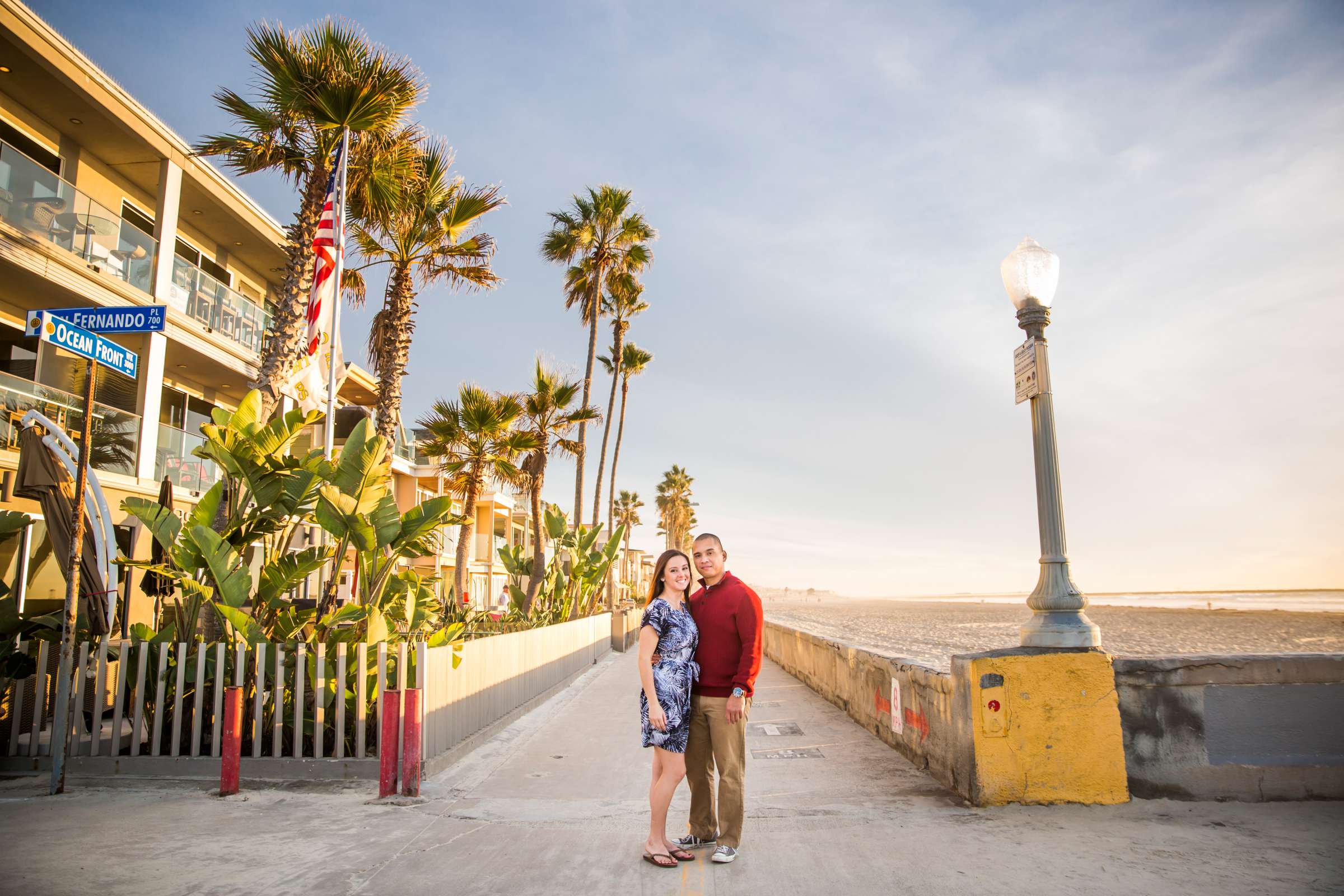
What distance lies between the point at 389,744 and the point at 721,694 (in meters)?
2.84

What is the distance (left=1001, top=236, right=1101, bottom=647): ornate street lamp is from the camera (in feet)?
16.7

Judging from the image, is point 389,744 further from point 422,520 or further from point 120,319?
point 120,319

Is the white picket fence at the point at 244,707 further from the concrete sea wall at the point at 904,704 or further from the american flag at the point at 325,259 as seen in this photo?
the american flag at the point at 325,259

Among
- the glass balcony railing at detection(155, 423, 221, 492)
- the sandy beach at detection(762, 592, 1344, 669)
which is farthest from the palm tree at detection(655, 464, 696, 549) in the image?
the glass balcony railing at detection(155, 423, 221, 492)

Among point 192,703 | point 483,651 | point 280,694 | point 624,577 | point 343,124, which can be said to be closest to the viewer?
point 280,694

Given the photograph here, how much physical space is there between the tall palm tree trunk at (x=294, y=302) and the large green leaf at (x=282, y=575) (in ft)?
8.64

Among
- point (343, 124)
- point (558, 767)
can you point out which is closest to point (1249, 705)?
point (558, 767)

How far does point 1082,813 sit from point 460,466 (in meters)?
16.8

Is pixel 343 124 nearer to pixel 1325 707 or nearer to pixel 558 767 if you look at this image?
pixel 558 767

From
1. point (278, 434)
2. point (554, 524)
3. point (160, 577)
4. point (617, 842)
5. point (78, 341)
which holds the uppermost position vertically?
point (78, 341)

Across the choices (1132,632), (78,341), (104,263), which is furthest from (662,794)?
(1132,632)

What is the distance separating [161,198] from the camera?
49.1 feet

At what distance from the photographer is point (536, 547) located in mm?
19078

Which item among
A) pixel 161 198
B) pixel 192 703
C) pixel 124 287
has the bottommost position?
pixel 192 703
